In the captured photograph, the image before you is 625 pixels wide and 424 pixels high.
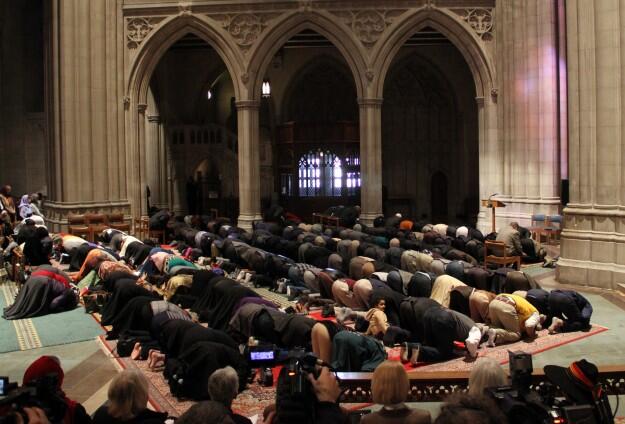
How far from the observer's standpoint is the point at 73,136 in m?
18.0

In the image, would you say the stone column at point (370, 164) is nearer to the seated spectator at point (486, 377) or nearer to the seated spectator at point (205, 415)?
the seated spectator at point (486, 377)

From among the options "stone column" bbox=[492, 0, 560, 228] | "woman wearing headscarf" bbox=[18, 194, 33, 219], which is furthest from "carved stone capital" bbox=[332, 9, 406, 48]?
"woman wearing headscarf" bbox=[18, 194, 33, 219]

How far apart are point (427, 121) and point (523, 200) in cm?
844

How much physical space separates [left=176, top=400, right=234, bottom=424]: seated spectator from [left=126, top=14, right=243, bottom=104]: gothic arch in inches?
635

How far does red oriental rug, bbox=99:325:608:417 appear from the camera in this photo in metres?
6.36

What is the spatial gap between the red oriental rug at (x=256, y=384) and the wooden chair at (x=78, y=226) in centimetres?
909

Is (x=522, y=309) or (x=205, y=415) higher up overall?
(x=205, y=415)

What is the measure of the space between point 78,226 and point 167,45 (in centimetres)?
560

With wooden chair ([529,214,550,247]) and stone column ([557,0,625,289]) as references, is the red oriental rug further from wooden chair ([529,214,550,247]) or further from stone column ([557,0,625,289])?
wooden chair ([529,214,550,247])

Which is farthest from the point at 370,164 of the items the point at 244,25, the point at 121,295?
the point at 121,295

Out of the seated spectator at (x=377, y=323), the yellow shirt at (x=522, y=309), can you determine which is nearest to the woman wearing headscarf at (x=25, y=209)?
the seated spectator at (x=377, y=323)

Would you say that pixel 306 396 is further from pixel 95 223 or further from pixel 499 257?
pixel 95 223

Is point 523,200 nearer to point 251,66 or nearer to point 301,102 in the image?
point 251,66

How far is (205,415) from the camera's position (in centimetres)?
376
